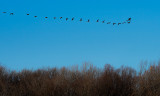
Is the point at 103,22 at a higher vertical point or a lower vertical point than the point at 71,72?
higher

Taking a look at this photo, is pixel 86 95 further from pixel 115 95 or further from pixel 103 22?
pixel 103 22

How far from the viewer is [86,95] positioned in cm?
1370

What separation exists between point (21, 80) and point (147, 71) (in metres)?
9.32

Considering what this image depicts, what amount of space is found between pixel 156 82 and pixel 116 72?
7.61 ft

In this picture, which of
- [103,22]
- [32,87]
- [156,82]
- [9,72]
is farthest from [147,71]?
[9,72]

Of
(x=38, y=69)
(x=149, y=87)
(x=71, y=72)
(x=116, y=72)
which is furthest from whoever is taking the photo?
(x=38, y=69)

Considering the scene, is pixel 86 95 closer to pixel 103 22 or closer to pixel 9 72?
pixel 103 22

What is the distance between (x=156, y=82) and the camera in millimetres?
13742

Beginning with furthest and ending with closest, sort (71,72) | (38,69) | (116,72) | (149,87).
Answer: (38,69)
(71,72)
(116,72)
(149,87)

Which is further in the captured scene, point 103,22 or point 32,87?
point 32,87

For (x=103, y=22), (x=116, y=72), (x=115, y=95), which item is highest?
(x=103, y=22)

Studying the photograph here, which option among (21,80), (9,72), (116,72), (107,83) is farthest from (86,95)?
(9,72)

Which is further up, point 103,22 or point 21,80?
point 103,22

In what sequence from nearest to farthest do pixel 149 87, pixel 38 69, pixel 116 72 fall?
1. pixel 149 87
2. pixel 116 72
3. pixel 38 69
